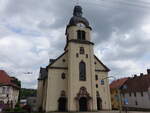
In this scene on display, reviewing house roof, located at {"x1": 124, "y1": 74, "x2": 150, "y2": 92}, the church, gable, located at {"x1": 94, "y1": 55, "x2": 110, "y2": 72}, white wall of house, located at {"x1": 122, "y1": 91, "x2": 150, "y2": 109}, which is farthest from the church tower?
house roof, located at {"x1": 124, "y1": 74, "x2": 150, "y2": 92}

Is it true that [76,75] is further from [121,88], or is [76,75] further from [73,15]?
[121,88]

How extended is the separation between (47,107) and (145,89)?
27.5 meters

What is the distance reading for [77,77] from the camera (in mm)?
34688

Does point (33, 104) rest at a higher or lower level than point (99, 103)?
lower

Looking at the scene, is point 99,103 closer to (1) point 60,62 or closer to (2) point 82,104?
(2) point 82,104

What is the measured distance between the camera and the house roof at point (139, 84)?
142 ft

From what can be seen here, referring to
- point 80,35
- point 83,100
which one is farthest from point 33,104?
point 80,35

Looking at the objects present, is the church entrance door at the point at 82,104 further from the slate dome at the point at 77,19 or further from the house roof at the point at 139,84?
the house roof at the point at 139,84

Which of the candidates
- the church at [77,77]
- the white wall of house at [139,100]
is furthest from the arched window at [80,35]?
the white wall of house at [139,100]

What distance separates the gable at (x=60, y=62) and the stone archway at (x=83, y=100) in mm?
7288

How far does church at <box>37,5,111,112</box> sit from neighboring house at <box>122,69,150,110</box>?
12.7 m

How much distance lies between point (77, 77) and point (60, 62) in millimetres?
5744

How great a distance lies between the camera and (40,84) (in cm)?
5034

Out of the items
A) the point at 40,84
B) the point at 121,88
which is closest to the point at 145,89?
the point at 121,88
